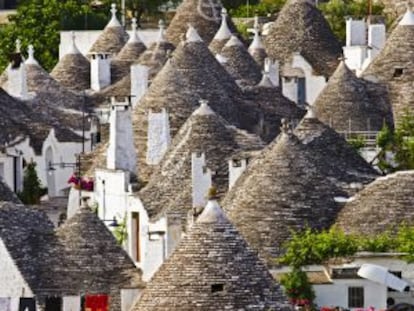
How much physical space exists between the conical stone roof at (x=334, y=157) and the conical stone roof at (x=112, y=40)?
34925 mm

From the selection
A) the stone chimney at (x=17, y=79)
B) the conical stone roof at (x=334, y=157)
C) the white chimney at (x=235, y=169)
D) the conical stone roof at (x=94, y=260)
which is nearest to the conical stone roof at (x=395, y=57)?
the stone chimney at (x=17, y=79)

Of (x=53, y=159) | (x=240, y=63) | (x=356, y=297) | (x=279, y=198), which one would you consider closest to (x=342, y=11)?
(x=240, y=63)

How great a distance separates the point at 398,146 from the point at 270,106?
8.98m

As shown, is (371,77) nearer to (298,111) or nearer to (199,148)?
(298,111)

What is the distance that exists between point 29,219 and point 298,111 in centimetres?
3038

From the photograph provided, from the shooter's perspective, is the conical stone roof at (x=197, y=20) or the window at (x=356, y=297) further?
the conical stone roof at (x=197, y=20)

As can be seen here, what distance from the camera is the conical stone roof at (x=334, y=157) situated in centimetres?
6912

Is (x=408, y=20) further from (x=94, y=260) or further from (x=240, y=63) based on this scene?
(x=94, y=260)

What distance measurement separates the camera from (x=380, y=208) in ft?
214

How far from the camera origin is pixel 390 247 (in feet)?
207

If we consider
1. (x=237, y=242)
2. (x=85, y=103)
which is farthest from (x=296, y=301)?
(x=85, y=103)

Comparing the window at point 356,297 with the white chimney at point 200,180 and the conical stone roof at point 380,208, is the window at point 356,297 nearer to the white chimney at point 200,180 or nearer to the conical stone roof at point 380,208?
the conical stone roof at point 380,208

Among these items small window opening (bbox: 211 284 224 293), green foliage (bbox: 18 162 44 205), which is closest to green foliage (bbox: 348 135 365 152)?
green foliage (bbox: 18 162 44 205)

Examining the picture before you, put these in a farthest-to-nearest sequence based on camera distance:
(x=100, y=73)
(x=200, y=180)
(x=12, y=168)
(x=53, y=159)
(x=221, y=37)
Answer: (x=100, y=73) < (x=221, y=37) < (x=53, y=159) < (x=12, y=168) < (x=200, y=180)
